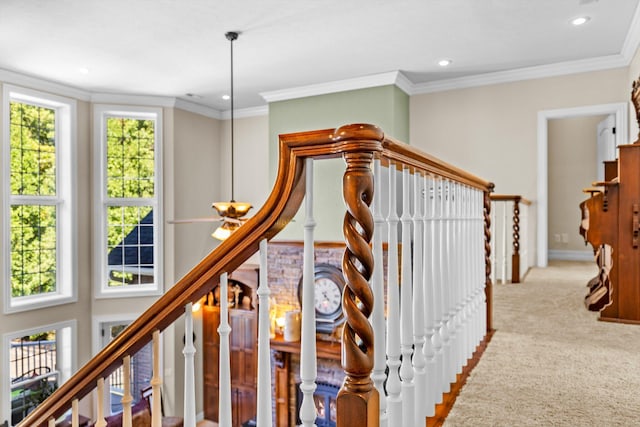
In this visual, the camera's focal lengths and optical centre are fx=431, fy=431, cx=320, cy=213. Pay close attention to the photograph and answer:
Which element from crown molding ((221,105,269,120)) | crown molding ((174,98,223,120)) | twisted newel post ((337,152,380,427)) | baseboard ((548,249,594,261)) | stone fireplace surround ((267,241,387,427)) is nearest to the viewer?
twisted newel post ((337,152,380,427))

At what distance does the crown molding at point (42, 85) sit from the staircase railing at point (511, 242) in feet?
16.7

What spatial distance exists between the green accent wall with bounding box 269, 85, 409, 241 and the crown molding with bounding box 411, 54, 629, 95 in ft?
1.27

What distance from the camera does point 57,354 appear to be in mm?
5246

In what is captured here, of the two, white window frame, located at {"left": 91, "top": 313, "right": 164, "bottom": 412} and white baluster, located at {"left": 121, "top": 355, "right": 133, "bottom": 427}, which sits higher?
white baluster, located at {"left": 121, "top": 355, "right": 133, "bottom": 427}

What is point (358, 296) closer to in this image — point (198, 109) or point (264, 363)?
point (264, 363)

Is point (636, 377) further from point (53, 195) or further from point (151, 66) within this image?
point (53, 195)

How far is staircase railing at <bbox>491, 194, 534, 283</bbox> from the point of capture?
13.7 ft

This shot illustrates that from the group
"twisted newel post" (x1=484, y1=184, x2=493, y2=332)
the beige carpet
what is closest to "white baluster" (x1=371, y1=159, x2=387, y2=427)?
the beige carpet

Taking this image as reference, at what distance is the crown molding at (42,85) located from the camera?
184 inches

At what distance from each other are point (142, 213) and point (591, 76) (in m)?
5.63

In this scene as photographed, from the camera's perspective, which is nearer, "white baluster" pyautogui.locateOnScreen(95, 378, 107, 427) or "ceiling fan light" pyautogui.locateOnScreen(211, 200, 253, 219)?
"white baluster" pyautogui.locateOnScreen(95, 378, 107, 427)

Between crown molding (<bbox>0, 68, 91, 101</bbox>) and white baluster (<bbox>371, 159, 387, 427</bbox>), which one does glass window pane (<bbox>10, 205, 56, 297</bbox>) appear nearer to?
crown molding (<bbox>0, 68, 91, 101</bbox>)

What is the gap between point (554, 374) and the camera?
5.73ft

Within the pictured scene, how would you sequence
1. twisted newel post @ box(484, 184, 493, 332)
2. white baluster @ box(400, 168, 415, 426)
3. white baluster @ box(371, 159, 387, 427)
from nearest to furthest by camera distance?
Result: white baluster @ box(371, 159, 387, 427) < white baluster @ box(400, 168, 415, 426) < twisted newel post @ box(484, 184, 493, 332)
